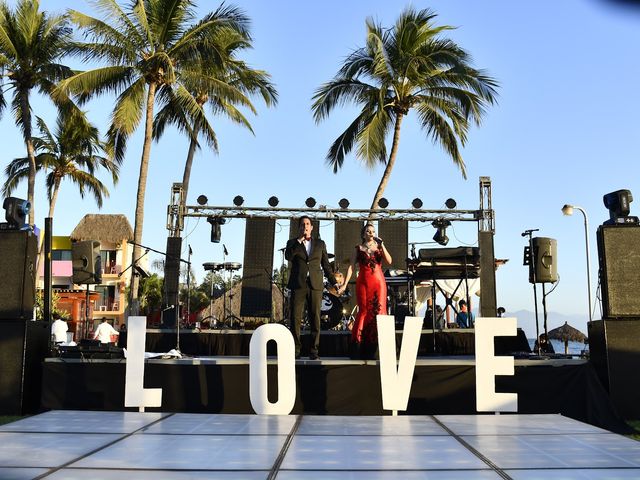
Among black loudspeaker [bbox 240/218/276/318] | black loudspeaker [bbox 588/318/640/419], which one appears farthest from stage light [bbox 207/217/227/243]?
black loudspeaker [bbox 588/318/640/419]

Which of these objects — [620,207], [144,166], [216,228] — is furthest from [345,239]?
[620,207]

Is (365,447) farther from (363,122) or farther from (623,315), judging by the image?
(363,122)

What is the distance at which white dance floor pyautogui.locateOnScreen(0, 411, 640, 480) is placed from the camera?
10.0 feet

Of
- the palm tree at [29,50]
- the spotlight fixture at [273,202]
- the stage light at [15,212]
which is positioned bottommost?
the stage light at [15,212]

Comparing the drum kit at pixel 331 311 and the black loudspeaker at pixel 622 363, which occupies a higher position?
the drum kit at pixel 331 311

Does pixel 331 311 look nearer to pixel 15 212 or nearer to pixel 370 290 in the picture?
pixel 370 290

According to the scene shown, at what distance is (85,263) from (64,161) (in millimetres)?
21757

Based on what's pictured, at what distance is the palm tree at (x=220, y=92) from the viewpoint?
19594 mm

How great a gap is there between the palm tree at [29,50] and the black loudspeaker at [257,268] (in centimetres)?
1132

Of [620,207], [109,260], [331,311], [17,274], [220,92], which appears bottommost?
[331,311]

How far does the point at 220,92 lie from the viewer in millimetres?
19562

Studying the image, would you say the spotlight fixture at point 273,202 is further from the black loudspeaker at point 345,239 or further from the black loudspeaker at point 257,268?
the black loudspeaker at point 345,239

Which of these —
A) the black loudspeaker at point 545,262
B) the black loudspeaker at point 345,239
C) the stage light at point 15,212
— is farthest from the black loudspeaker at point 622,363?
the black loudspeaker at point 345,239

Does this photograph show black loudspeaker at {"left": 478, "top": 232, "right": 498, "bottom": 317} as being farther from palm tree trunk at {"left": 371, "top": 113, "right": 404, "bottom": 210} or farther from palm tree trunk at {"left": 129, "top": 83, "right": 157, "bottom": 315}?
palm tree trunk at {"left": 129, "top": 83, "right": 157, "bottom": 315}
